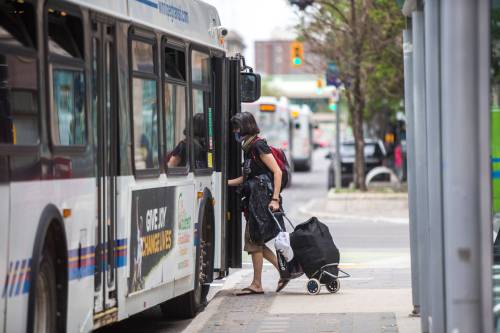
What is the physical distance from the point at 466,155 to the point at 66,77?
107 inches

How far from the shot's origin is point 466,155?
21.5 ft

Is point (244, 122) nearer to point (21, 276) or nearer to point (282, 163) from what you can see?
point (282, 163)

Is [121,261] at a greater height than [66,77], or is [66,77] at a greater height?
[66,77]

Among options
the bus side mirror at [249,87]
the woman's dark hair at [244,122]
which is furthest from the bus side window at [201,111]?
the bus side mirror at [249,87]

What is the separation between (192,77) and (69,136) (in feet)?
12.3

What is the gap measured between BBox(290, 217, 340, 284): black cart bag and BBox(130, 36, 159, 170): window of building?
3.12 meters

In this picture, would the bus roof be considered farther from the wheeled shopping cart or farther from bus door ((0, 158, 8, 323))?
the wheeled shopping cart

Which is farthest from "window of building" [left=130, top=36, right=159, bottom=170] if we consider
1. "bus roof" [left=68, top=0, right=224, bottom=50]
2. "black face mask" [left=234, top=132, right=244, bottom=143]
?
"black face mask" [left=234, top=132, right=244, bottom=143]

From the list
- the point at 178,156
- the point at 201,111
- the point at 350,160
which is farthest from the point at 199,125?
the point at 350,160

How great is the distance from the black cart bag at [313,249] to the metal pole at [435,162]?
16.8 feet

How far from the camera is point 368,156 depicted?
44.5 metres

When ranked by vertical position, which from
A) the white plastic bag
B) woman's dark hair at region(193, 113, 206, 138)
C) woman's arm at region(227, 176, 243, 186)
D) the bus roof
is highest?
the bus roof

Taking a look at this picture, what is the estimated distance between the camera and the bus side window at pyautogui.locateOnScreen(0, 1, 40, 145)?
7.24m

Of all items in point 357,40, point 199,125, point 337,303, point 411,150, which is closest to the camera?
point 411,150
